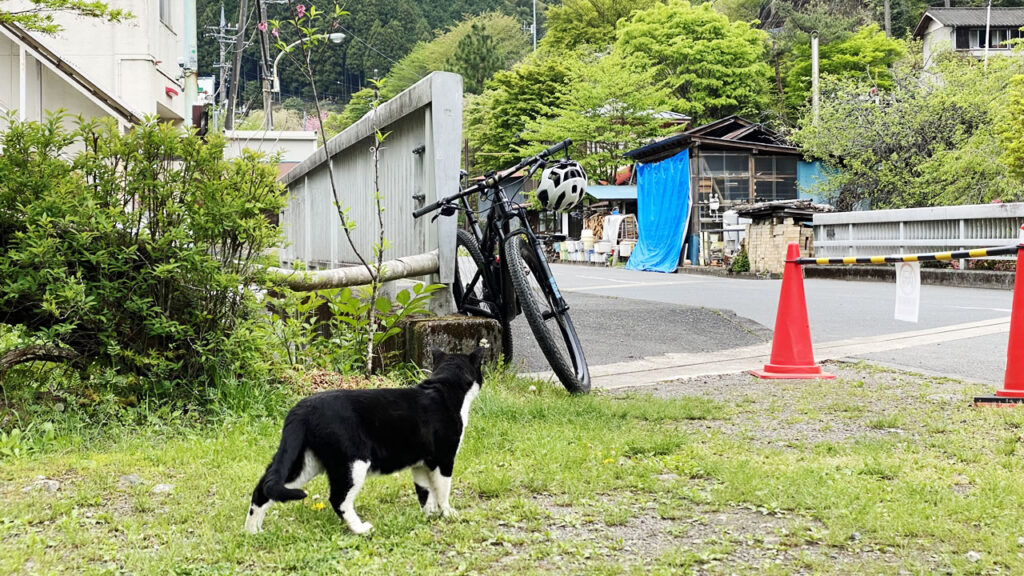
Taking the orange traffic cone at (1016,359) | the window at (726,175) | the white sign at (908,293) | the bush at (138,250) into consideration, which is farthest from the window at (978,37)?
the bush at (138,250)

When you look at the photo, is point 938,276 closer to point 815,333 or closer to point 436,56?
point 815,333

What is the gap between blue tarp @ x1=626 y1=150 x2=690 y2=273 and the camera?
29.2 metres

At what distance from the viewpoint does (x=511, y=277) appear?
216 inches

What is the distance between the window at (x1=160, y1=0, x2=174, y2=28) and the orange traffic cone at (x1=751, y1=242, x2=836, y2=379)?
17698 millimetres

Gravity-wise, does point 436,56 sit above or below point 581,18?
below

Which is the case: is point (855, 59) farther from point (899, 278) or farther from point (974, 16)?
point (899, 278)

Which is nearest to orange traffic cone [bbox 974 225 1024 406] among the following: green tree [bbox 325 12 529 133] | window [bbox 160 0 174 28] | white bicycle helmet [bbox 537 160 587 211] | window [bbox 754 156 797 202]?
white bicycle helmet [bbox 537 160 587 211]

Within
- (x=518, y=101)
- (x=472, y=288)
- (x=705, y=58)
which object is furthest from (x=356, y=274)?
(x=518, y=101)

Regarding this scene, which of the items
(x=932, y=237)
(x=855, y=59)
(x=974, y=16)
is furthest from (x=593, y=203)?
(x=974, y=16)

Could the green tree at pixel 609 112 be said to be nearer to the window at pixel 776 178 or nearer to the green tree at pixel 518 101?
the green tree at pixel 518 101

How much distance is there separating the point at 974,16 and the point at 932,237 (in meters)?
46.2

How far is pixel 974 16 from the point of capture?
188ft

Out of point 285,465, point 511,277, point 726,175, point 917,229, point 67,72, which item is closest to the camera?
point 285,465

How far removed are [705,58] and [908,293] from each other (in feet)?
137
